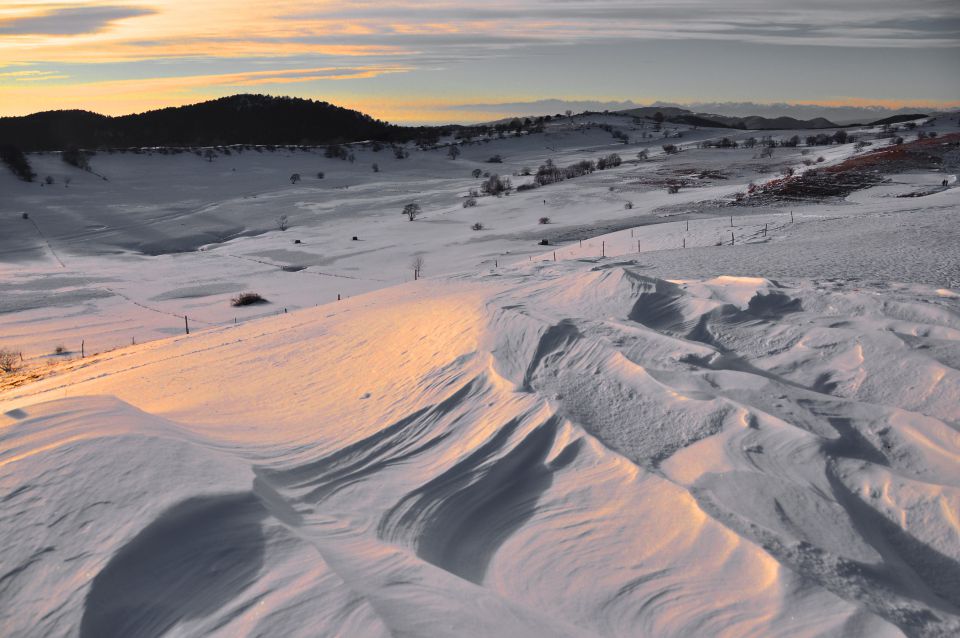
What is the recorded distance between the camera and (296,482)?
6281 mm

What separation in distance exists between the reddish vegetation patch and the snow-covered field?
16111 mm

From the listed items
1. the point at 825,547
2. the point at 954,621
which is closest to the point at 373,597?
the point at 825,547

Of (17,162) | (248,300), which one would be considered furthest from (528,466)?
(17,162)

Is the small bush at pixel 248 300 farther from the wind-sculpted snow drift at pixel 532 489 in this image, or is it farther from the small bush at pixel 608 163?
the small bush at pixel 608 163

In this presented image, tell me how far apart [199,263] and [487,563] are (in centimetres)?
3743

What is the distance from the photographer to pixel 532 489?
5887 millimetres

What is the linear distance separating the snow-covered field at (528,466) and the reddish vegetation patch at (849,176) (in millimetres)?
16111

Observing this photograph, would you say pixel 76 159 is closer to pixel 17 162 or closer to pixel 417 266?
pixel 17 162

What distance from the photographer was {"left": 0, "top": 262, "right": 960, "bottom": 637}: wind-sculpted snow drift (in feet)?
13.8

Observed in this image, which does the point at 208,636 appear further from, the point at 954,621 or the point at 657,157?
the point at 657,157

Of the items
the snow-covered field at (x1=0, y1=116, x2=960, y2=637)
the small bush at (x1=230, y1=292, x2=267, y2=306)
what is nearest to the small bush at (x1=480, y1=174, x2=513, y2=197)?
the small bush at (x1=230, y1=292, x2=267, y2=306)

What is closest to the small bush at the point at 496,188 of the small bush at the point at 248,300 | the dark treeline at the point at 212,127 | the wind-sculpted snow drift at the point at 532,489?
the small bush at the point at 248,300

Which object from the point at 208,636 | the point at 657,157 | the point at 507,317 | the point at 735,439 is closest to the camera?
the point at 208,636

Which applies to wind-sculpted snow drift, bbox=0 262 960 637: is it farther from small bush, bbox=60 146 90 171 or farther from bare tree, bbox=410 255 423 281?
small bush, bbox=60 146 90 171
